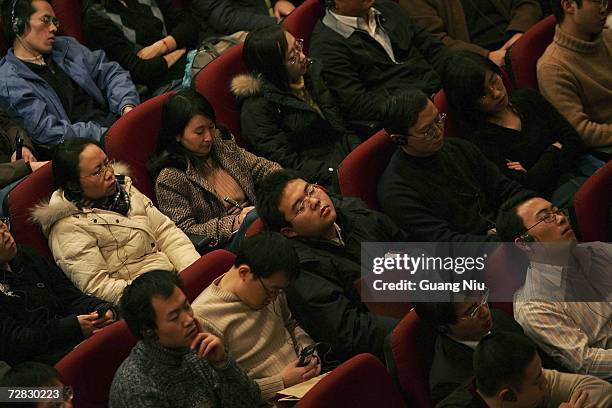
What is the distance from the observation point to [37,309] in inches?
101

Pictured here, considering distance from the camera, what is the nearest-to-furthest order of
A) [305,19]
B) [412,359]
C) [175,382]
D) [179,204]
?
[175,382] → [412,359] → [179,204] → [305,19]

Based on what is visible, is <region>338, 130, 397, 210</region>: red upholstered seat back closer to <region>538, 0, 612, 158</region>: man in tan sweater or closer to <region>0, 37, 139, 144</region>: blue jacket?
<region>538, 0, 612, 158</region>: man in tan sweater

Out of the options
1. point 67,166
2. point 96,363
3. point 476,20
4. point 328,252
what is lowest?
point 476,20

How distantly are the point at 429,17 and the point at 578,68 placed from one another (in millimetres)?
693

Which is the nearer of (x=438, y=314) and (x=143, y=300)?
(x=143, y=300)

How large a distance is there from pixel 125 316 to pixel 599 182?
1.33 meters

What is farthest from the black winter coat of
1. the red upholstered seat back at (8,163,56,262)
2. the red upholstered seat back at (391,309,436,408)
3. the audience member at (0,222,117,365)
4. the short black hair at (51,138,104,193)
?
the red upholstered seat back at (391,309,436,408)

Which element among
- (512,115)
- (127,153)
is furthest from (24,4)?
(512,115)

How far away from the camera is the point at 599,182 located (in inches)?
110

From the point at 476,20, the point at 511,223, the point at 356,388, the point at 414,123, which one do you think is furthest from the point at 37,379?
the point at 476,20

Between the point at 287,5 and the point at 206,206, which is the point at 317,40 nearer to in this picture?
the point at 287,5

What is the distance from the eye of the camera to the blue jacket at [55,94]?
3.24 metres

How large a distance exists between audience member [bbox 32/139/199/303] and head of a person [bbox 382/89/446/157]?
2.13 ft

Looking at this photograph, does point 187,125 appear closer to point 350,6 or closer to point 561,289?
point 350,6
